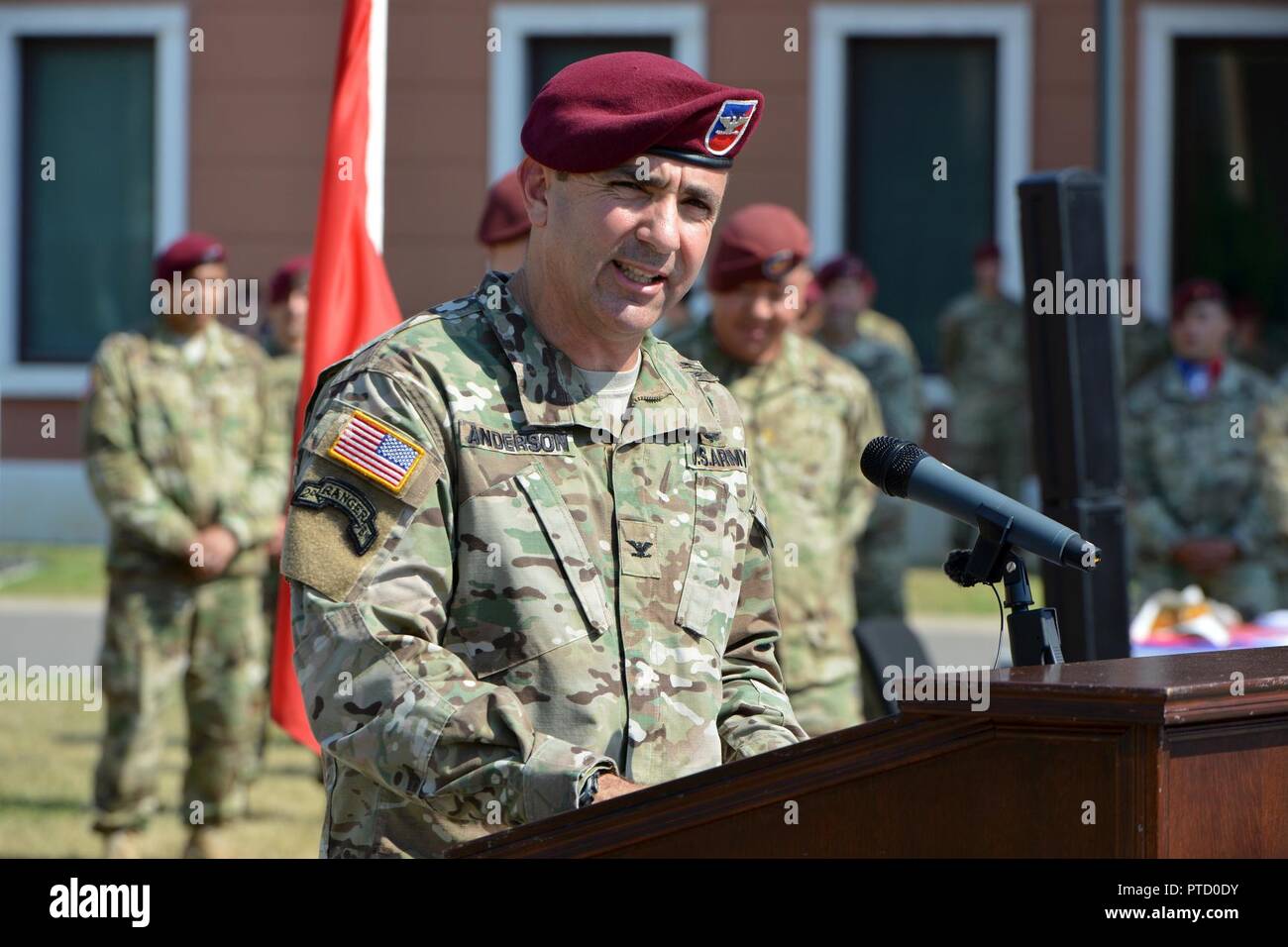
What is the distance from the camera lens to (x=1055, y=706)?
1788 mm

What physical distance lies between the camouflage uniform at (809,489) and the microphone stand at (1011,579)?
3.20 m

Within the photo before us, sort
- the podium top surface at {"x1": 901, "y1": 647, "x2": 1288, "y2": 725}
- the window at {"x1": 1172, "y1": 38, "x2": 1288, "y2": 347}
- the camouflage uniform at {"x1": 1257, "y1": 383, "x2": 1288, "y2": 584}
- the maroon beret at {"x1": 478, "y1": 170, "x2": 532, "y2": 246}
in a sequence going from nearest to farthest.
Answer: the podium top surface at {"x1": 901, "y1": 647, "x2": 1288, "y2": 725}, the maroon beret at {"x1": 478, "y1": 170, "x2": 532, "y2": 246}, the camouflage uniform at {"x1": 1257, "y1": 383, "x2": 1288, "y2": 584}, the window at {"x1": 1172, "y1": 38, "x2": 1288, "y2": 347}

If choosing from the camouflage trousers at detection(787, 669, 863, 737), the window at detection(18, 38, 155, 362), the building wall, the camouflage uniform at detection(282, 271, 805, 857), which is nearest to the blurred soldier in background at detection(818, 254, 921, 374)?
the building wall

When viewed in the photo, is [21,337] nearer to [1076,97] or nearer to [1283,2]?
[1076,97]

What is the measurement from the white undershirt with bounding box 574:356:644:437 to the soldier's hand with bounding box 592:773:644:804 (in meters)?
0.56

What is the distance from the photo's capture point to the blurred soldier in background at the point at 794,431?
570cm

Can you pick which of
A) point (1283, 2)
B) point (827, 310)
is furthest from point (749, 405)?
point (1283, 2)

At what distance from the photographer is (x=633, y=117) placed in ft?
8.26

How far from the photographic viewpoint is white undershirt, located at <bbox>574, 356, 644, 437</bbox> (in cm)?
270

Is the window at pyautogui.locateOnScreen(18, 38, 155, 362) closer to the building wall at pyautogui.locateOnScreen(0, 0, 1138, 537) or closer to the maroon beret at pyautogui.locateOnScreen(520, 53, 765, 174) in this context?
the building wall at pyautogui.locateOnScreen(0, 0, 1138, 537)

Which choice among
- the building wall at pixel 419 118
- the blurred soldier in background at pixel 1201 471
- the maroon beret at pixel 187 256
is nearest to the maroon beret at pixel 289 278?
the maroon beret at pixel 187 256

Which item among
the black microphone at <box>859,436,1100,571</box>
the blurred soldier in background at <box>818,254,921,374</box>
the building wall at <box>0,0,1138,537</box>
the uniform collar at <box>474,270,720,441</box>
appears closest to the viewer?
the black microphone at <box>859,436,1100,571</box>

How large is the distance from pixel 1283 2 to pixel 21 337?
9390 millimetres

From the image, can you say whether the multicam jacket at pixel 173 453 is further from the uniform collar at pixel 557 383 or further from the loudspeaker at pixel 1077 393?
the uniform collar at pixel 557 383
